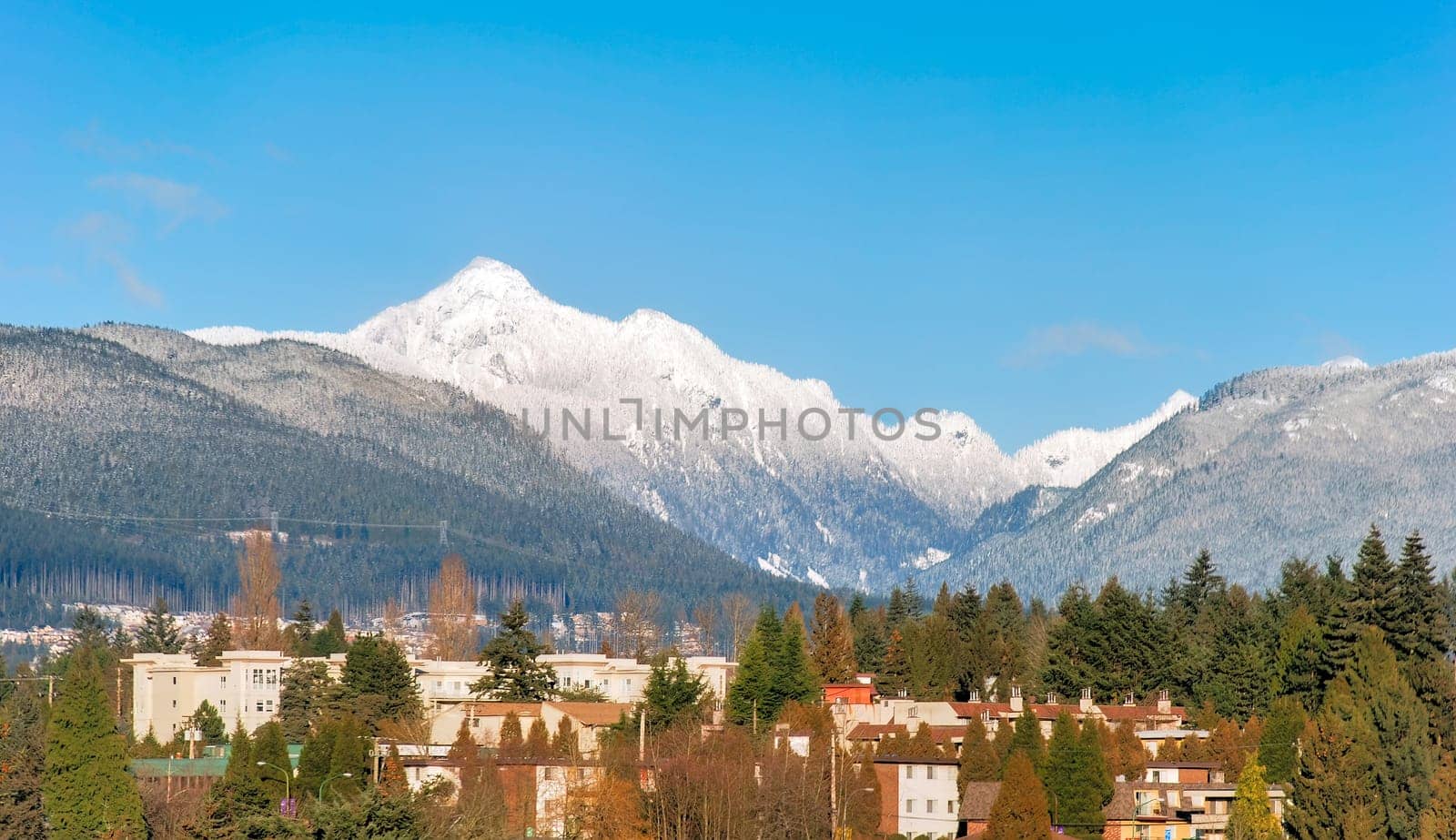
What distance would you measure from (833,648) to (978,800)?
40.6 m

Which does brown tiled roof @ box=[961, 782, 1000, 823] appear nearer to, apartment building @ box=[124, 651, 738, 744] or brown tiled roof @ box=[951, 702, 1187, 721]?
brown tiled roof @ box=[951, 702, 1187, 721]

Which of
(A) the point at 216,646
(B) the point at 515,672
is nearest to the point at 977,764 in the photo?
(B) the point at 515,672

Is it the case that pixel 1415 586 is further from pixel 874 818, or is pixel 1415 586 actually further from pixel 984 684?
pixel 984 684

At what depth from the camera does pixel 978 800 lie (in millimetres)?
98938

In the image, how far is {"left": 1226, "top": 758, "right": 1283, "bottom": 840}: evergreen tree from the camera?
94775 mm

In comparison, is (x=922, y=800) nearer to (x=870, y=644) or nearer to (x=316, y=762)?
(x=316, y=762)

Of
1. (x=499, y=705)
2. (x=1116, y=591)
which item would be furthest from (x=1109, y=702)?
(x=499, y=705)

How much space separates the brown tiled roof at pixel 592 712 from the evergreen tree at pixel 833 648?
14.5m

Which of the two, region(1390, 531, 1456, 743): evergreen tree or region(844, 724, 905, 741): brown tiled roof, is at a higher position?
region(1390, 531, 1456, 743): evergreen tree

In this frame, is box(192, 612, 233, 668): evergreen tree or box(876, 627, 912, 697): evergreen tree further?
box(192, 612, 233, 668): evergreen tree

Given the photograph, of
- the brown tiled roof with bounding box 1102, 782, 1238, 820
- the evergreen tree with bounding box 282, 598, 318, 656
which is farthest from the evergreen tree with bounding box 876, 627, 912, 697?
the evergreen tree with bounding box 282, 598, 318, 656

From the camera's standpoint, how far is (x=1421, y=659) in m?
98.0

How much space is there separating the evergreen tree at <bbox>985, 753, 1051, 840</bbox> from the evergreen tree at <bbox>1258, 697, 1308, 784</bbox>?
46.0 ft

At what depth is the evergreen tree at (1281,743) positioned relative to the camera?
101 meters
